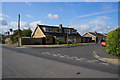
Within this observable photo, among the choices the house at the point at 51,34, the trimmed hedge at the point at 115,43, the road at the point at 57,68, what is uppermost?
the house at the point at 51,34

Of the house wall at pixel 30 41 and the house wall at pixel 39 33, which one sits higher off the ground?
the house wall at pixel 39 33

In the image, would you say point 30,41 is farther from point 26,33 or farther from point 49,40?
point 26,33

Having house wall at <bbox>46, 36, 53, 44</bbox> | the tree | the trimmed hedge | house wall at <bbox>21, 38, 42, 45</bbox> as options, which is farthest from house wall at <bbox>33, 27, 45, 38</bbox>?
the trimmed hedge

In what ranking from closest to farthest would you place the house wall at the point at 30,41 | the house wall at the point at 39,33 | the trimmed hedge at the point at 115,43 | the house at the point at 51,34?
the trimmed hedge at the point at 115,43 < the house wall at the point at 30,41 < the house at the point at 51,34 < the house wall at the point at 39,33

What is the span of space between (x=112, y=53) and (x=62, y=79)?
32.0 ft

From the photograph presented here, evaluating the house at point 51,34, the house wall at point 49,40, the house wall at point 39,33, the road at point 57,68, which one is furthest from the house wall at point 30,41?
the road at point 57,68

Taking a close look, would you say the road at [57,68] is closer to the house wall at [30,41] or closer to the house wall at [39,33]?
the house wall at [30,41]

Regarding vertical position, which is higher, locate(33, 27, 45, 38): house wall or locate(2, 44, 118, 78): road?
locate(33, 27, 45, 38): house wall

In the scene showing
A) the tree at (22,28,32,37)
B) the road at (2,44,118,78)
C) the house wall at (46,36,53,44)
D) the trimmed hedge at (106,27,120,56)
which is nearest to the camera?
the road at (2,44,118,78)

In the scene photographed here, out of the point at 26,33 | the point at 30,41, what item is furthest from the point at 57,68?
the point at 26,33

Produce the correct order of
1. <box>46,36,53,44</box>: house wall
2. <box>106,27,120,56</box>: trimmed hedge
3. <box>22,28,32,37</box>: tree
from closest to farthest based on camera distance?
<box>106,27,120,56</box>: trimmed hedge → <box>46,36,53,44</box>: house wall → <box>22,28,32,37</box>: tree

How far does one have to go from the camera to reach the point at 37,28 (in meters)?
43.2

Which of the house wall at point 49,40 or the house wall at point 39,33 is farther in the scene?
the house wall at point 39,33

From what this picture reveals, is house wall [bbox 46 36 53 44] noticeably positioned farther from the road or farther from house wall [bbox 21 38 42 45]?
the road
